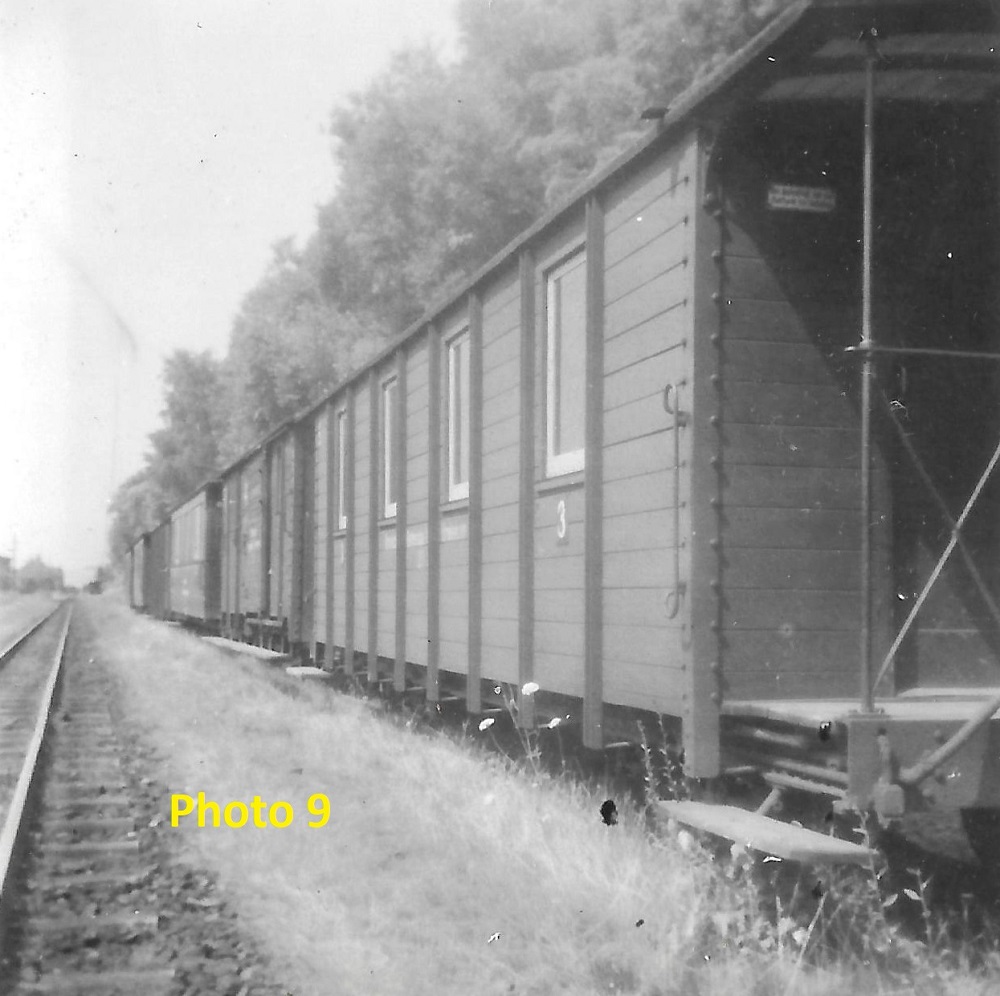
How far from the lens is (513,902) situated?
520 centimetres

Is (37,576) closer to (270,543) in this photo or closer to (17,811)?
(270,543)

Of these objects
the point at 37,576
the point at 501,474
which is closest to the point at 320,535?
the point at 501,474

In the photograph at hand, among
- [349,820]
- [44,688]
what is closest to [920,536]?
[349,820]

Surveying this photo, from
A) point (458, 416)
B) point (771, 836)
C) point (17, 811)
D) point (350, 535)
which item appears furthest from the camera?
point (350, 535)

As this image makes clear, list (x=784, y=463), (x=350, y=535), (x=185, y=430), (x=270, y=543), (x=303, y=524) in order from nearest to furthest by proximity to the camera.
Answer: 1. (x=784, y=463)
2. (x=350, y=535)
3. (x=303, y=524)
4. (x=270, y=543)
5. (x=185, y=430)

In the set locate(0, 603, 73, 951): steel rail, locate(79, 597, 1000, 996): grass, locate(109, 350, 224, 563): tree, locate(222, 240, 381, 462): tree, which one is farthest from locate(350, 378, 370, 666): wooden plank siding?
locate(109, 350, 224, 563): tree

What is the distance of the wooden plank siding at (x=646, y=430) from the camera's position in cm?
490

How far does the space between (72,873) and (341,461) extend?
227 inches

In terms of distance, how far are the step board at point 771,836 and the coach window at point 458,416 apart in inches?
140

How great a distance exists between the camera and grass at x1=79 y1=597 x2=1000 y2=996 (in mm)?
4277

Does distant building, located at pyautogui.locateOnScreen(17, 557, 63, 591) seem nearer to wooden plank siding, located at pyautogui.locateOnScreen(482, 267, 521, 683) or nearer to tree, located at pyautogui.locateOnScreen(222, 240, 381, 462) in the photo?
tree, located at pyautogui.locateOnScreen(222, 240, 381, 462)

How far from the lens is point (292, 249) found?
5269 cm

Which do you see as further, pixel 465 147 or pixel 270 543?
pixel 465 147

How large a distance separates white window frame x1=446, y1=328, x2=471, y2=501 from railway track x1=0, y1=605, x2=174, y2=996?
2732 millimetres
